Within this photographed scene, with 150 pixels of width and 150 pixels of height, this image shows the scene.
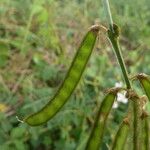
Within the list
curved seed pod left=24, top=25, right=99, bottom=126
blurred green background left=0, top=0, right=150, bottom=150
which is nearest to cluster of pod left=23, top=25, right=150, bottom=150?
curved seed pod left=24, top=25, right=99, bottom=126

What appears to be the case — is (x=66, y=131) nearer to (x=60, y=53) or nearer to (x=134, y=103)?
(x=60, y=53)

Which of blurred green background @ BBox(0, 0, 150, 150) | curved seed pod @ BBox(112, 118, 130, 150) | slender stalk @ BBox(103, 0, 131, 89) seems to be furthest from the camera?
blurred green background @ BBox(0, 0, 150, 150)

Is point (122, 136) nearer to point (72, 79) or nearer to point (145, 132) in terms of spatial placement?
point (145, 132)

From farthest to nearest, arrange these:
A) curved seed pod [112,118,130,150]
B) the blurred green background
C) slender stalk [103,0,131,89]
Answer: the blurred green background → curved seed pod [112,118,130,150] → slender stalk [103,0,131,89]

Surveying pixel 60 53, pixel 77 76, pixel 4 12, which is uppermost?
pixel 4 12

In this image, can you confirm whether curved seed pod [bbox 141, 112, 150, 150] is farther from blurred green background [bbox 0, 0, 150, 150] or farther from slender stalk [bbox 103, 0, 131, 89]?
blurred green background [bbox 0, 0, 150, 150]

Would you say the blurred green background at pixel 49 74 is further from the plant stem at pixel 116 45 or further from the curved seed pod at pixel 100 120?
the plant stem at pixel 116 45

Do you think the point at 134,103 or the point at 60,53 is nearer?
the point at 134,103

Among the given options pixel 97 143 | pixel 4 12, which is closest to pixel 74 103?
pixel 4 12
